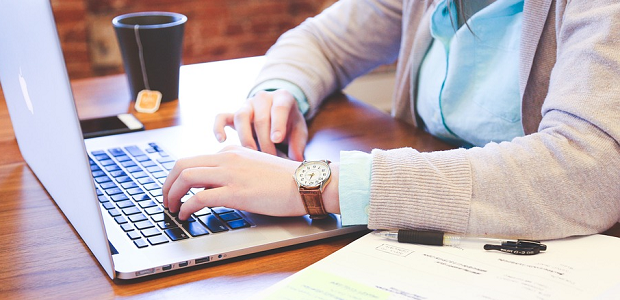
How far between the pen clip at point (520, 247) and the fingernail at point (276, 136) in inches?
14.8

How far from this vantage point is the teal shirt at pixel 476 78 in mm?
983

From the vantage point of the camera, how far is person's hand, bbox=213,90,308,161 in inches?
39.6

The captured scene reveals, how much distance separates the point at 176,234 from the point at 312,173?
6.6 inches

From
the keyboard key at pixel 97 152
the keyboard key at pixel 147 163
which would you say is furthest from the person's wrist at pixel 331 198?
the keyboard key at pixel 97 152

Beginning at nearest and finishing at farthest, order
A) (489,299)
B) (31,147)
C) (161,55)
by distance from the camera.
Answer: (489,299), (31,147), (161,55)

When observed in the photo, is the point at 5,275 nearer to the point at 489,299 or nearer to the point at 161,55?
the point at 489,299

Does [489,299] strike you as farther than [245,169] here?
No

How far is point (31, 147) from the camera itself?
932 mm

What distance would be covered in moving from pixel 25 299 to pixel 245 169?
0.89 ft

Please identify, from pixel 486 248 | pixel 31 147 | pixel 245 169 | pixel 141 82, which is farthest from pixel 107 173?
pixel 486 248

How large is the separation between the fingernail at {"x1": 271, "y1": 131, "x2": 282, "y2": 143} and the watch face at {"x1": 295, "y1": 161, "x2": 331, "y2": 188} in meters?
0.19

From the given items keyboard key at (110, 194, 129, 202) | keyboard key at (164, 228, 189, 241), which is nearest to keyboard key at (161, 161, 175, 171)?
keyboard key at (110, 194, 129, 202)

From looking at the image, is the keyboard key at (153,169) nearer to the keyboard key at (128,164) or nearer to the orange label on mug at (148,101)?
the keyboard key at (128,164)

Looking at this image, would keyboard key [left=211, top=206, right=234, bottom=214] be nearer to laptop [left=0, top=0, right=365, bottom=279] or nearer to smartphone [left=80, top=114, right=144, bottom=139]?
laptop [left=0, top=0, right=365, bottom=279]
